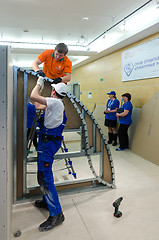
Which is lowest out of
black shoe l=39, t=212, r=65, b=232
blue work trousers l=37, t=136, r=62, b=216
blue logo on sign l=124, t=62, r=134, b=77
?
black shoe l=39, t=212, r=65, b=232

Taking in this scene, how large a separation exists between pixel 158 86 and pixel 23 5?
10.8 feet

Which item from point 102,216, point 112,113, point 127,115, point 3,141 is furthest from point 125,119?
point 3,141

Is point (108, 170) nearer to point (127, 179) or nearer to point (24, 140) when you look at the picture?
point (127, 179)

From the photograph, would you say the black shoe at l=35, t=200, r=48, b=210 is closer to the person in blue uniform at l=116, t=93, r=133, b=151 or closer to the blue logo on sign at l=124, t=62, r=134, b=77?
the person in blue uniform at l=116, t=93, r=133, b=151

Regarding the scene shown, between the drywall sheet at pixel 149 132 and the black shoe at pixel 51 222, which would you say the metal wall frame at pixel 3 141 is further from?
the drywall sheet at pixel 149 132

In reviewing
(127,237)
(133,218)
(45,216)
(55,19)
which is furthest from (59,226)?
(55,19)

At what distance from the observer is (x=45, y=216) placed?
2.37 m

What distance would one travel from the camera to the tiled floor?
2.05m

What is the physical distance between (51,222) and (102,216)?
2.07 feet

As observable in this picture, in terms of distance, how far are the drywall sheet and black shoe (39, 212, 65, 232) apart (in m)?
2.79

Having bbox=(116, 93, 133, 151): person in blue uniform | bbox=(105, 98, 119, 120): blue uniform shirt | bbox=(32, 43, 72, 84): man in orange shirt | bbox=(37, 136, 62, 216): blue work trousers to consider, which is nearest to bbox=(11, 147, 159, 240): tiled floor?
bbox=(37, 136, 62, 216): blue work trousers

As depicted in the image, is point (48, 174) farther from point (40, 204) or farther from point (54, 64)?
point (54, 64)

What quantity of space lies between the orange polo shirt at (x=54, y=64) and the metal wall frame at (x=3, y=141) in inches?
53.5

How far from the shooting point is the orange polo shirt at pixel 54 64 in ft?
8.98
